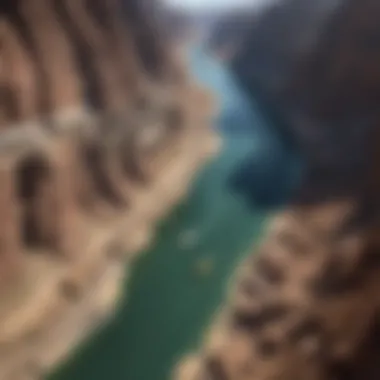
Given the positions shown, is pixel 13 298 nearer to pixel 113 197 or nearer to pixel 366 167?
pixel 113 197

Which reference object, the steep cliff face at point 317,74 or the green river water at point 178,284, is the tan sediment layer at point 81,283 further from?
the steep cliff face at point 317,74

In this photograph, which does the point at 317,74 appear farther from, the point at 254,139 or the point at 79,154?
the point at 79,154

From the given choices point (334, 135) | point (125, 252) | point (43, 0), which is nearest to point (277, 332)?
point (125, 252)

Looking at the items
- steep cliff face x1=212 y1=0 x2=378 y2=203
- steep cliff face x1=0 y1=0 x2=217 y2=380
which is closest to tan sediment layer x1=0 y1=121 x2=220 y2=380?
steep cliff face x1=0 y1=0 x2=217 y2=380

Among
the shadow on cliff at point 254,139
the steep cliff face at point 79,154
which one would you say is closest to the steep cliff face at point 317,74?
the shadow on cliff at point 254,139

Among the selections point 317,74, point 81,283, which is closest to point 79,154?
point 81,283
